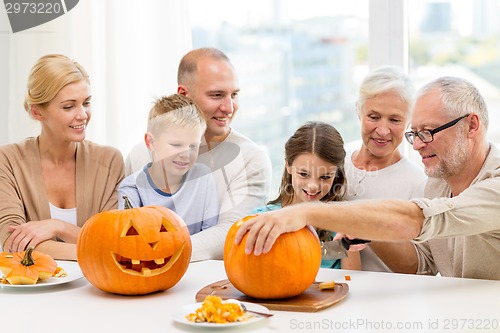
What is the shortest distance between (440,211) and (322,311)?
379mm

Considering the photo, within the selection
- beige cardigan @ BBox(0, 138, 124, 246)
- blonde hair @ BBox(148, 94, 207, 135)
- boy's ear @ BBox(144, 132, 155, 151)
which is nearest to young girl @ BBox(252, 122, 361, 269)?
blonde hair @ BBox(148, 94, 207, 135)

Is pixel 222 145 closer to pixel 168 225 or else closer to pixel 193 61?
pixel 193 61

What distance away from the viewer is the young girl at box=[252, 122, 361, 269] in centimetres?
235

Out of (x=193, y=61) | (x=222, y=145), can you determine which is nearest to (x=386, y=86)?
(x=222, y=145)

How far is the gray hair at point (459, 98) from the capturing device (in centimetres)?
211

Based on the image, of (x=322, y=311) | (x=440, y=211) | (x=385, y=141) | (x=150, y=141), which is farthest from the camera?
(x=150, y=141)

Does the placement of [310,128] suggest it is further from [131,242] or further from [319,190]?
[131,242]

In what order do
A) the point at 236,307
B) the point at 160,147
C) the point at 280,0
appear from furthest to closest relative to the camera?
1. the point at 280,0
2. the point at 160,147
3. the point at 236,307

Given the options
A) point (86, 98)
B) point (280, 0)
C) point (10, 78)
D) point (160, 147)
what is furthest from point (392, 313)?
point (10, 78)

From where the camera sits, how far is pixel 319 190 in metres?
2.34

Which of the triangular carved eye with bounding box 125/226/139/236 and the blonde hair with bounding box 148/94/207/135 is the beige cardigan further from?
the triangular carved eye with bounding box 125/226/139/236

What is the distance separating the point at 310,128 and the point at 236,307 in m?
1.01

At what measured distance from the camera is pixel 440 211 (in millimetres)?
1727

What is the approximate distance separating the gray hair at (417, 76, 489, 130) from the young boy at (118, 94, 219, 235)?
0.78 meters
